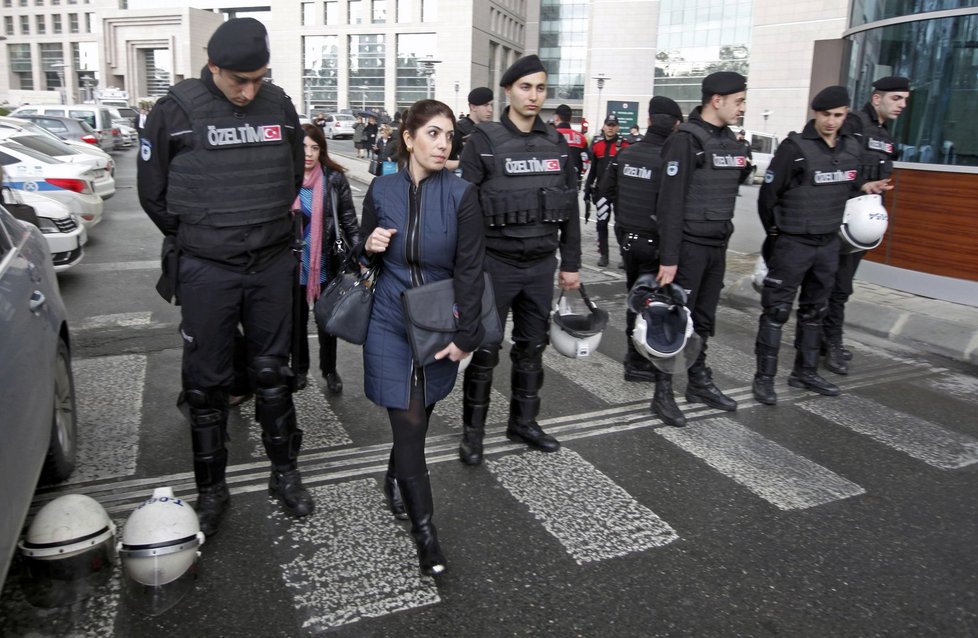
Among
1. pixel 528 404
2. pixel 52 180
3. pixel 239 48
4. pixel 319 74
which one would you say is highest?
pixel 319 74

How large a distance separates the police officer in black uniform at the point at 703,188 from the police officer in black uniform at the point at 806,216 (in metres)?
0.42

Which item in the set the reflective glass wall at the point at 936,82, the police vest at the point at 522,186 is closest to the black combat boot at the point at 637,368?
the police vest at the point at 522,186

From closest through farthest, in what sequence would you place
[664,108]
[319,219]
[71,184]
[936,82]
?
[319,219]
[664,108]
[936,82]
[71,184]

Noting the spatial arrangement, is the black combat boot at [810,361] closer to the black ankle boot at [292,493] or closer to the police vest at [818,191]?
the police vest at [818,191]

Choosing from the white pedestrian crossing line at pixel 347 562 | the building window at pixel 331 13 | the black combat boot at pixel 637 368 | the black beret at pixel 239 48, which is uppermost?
the building window at pixel 331 13

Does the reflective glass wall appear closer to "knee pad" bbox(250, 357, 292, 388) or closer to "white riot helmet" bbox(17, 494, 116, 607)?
"knee pad" bbox(250, 357, 292, 388)

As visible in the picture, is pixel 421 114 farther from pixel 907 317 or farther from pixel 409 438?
pixel 907 317

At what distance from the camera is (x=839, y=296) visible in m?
6.39

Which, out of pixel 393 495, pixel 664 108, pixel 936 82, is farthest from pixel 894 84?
pixel 393 495

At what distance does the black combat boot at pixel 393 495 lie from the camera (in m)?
3.69

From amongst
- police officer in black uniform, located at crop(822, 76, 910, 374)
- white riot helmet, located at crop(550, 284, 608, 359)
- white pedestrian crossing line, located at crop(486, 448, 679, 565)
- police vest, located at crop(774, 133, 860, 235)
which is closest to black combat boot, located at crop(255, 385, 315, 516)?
white pedestrian crossing line, located at crop(486, 448, 679, 565)

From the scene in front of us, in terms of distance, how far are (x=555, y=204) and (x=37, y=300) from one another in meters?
2.56

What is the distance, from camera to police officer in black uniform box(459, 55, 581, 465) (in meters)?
4.12

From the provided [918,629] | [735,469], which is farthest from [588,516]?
[918,629]
